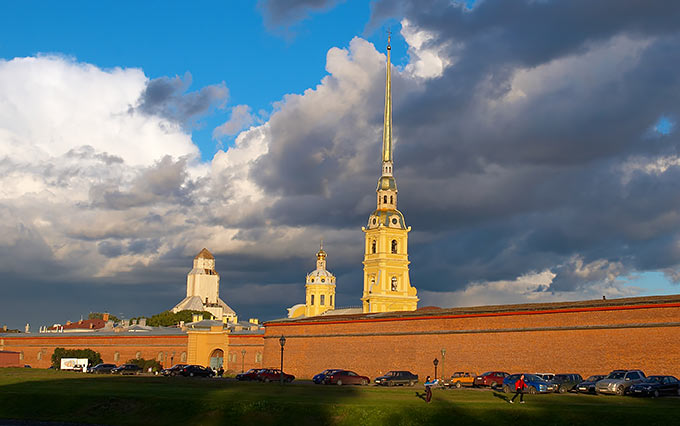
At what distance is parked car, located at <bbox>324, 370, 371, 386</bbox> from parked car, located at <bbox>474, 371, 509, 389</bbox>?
9355mm

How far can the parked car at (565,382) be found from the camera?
1810 inches

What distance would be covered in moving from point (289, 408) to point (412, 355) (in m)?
22.9

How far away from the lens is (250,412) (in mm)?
40125

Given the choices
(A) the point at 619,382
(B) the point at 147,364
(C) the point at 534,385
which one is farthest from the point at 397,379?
(B) the point at 147,364

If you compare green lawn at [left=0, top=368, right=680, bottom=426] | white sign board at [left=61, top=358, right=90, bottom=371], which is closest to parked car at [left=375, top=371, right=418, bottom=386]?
green lawn at [left=0, top=368, right=680, bottom=426]

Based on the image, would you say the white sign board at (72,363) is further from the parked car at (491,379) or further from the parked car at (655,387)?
the parked car at (655,387)

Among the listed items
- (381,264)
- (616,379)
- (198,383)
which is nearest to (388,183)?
(381,264)

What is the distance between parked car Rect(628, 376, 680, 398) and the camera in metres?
40.2

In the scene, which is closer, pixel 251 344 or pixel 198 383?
pixel 198 383

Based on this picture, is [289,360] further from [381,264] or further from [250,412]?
[381,264]

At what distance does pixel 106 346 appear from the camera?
99.2 m

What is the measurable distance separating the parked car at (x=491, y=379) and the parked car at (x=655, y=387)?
1057 centimetres

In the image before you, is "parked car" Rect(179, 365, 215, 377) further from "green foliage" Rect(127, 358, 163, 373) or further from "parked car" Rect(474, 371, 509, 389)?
"parked car" Rect(474, 371, 509, 389)

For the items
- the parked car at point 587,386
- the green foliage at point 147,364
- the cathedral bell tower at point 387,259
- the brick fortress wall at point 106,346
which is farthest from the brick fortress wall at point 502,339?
the cathedral bell tower at point 387,259
